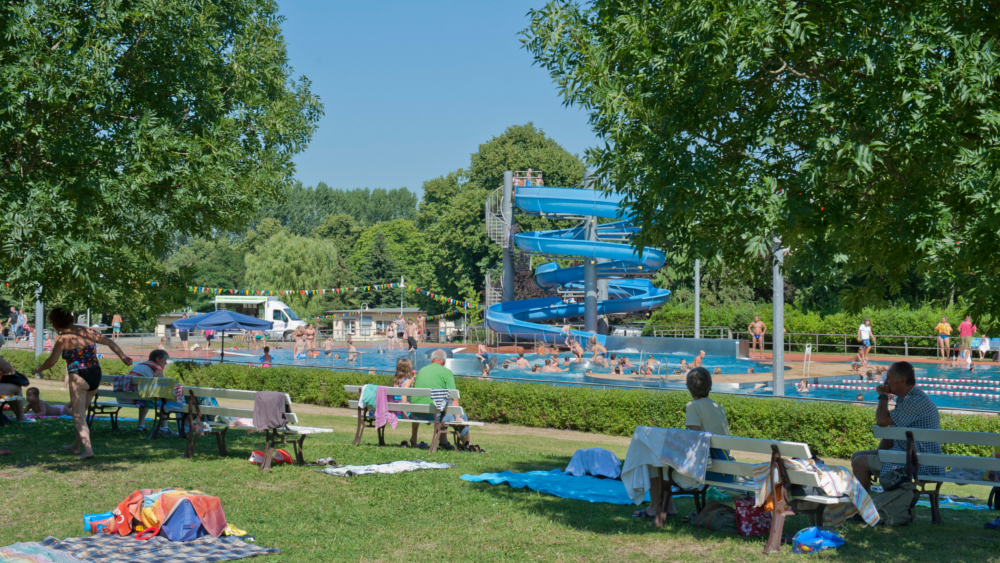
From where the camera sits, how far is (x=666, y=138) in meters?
6.71

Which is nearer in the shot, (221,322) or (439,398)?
(439,398)

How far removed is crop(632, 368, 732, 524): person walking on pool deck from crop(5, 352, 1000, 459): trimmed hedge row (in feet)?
19.2

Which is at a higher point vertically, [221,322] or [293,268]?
[293,268]

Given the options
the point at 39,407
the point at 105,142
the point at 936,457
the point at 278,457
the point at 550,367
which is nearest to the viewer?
the point at 936,457

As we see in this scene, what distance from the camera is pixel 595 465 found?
8.95m

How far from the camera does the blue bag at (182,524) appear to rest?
5734 mm

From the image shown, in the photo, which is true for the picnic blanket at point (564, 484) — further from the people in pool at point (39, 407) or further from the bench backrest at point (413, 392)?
Answer: the people in pool at point (39, 407)

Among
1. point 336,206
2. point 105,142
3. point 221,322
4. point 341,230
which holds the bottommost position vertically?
point 221,322

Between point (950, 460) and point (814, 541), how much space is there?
169cm

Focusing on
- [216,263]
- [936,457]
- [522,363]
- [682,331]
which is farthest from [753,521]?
[216,263]

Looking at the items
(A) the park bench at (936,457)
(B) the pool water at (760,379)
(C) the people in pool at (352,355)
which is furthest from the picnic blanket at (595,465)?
(C) the people in pool at (352,355)

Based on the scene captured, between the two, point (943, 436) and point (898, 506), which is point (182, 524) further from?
point (943, 436)

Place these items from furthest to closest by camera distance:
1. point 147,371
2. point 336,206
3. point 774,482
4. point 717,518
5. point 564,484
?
point 336,206 < point 147,371 < point 564,484 < point 717,518 < point 774,482

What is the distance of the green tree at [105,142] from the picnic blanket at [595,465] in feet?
17.6
